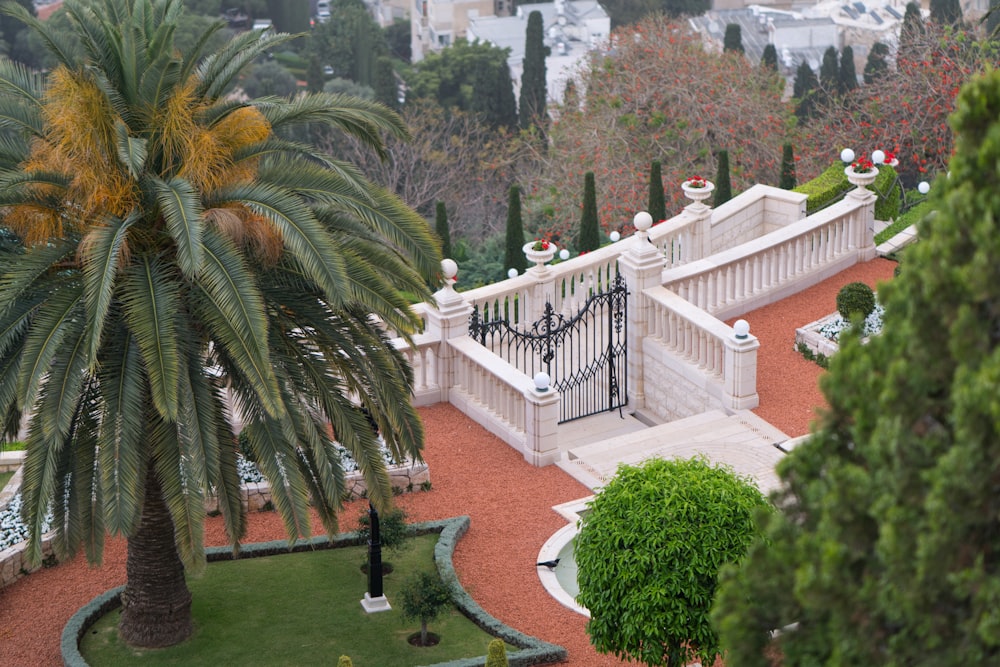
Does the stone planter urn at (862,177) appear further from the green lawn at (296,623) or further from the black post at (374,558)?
the black post at (374,558)

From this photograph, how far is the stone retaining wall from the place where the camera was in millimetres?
18953

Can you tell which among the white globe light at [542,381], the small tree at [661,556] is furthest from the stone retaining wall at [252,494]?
the small tree at [661,556]

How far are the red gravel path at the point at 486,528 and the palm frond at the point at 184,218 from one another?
515 centimetres

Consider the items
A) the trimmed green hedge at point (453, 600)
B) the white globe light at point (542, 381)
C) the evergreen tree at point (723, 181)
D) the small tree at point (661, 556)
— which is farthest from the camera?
the evergreen tree at point (723, 181)

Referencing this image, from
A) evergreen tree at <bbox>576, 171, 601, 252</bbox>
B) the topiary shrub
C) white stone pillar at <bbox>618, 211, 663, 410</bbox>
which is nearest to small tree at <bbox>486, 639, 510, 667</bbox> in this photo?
white stone pillar at <bbox>618, 211, 663, 410</bbox>

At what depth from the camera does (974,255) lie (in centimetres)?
937

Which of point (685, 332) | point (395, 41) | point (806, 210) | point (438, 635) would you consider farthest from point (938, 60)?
point (395, 41)

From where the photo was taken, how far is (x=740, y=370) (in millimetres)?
23188

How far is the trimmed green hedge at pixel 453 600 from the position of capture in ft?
56.4

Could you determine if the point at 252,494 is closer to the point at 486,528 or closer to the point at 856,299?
the point at 486,528

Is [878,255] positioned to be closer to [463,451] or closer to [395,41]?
[463,451]

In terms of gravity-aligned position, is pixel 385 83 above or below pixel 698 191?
below

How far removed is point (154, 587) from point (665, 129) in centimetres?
2486

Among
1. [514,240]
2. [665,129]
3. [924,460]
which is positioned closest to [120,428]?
[924,460]
